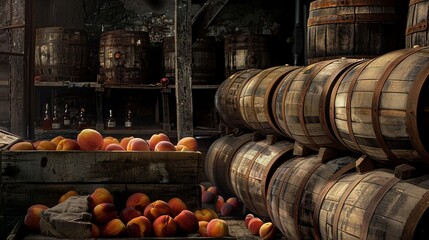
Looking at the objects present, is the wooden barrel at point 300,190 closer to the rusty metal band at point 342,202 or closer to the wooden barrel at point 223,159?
the rusty metal band at point 342,202

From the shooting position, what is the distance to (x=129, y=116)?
32.5ft

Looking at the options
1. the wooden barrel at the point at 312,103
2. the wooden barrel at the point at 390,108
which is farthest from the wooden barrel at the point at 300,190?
the wooden barrel at the point at 390,108

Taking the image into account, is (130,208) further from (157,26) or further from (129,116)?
(157,26)

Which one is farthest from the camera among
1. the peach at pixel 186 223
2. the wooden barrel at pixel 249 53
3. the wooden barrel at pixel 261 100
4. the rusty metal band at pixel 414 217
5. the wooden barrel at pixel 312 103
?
the wooden barrel at pixel 249 53

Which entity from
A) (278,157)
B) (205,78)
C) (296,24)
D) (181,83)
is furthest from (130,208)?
(296,24)

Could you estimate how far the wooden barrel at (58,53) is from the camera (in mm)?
9320

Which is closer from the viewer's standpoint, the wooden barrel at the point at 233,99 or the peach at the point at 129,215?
the peach at the point at 129,215

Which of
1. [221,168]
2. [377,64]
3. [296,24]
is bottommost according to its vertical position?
[221,168]

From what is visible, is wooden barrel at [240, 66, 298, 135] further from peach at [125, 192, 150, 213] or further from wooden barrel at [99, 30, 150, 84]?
wooden barrel at [99, 30, 150, 84]

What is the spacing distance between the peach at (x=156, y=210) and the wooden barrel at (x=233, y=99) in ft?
10.7

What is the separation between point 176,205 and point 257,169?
2166 millimetres

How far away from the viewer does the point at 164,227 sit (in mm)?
2611

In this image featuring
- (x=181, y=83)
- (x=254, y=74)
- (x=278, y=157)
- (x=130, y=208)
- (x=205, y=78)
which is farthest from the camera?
(x=205, y=78)

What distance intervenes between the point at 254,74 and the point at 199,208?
A: 3123 mm
